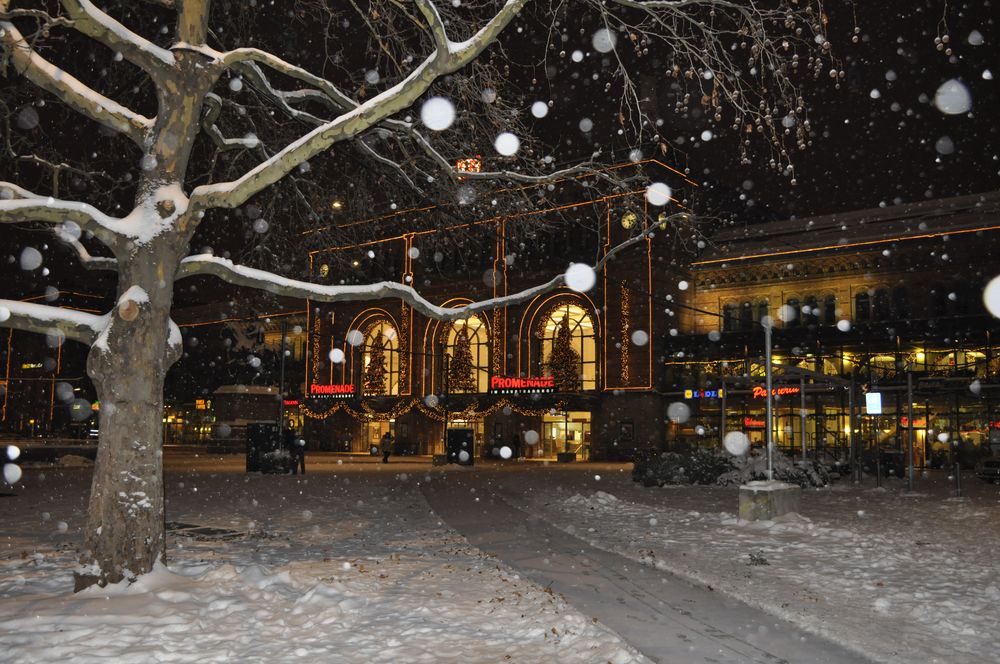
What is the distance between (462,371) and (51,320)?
4626 centimetres

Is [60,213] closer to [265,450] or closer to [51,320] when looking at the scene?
[51,320]

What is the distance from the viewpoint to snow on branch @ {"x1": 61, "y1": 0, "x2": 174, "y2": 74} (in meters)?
7.84

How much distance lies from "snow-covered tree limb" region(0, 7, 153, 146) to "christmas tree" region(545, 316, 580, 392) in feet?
138

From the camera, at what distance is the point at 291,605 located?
7.91 metres

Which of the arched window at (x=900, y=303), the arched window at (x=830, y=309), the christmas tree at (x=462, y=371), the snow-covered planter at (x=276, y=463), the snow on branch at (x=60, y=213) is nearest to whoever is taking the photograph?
the snow on branch at (x=60, y=213)

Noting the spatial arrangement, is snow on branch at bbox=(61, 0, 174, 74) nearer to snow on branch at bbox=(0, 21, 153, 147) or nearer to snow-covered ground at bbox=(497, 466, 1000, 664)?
snow on branch at bbox=(0, 21, 153, 147)

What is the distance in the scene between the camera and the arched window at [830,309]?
45.5 metres

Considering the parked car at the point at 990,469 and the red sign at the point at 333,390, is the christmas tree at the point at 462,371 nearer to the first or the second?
the red sign at the point at 333,390

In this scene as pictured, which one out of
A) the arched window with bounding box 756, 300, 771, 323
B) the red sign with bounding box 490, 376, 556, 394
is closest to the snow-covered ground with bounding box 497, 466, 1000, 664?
the arched window with bounding box 756, 300, 771, 323

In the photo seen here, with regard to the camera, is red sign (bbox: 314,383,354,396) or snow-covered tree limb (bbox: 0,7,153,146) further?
red sign (bbox: 314,383,354,396)

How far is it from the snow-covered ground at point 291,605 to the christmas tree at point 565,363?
36.4 meters

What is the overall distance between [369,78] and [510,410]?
42.0 meters

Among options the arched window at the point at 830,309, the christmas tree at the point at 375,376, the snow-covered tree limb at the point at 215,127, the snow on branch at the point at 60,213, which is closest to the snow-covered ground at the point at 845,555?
the snow on branch at the point at 60,213

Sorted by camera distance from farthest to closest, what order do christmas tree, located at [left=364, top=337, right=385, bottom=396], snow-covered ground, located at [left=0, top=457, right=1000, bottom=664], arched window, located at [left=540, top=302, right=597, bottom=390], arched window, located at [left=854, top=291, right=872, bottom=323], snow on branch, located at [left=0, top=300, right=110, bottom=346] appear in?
christmas tree, located at [left=364, top=337, right=385, bottom=396], arched window, located at [left=540, top=302, right=597, bottom=390], arched window, located at [left=854, top=291, right=872, bottom=323], snow on branch, located at [left=0, top=300, right=110, bottom=346], snow-covered ground, located at [left=0, top=457, right=1000, bottom=664]
